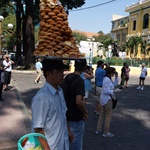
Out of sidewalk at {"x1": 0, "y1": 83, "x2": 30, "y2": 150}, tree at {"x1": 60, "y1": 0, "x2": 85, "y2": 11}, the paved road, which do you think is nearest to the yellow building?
tree at {"x1": 60, "y1": 0, "x2": 85, "y2": 11}

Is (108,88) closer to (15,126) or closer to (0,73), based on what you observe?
(15,126)

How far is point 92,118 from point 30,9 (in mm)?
18011

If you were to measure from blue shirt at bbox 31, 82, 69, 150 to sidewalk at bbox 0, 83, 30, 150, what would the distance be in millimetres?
2506

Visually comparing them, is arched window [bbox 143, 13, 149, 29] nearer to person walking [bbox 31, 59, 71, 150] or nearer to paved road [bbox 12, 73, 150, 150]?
paved road [bbox 12, 73, 150, 150]

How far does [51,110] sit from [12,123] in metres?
4.18

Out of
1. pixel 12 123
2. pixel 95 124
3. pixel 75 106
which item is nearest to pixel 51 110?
pixel 75 106

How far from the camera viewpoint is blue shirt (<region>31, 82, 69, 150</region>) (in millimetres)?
2316

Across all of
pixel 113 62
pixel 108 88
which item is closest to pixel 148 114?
pixel 108 88

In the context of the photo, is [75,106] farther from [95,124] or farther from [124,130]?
[95,124]

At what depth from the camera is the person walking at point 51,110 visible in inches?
91.3

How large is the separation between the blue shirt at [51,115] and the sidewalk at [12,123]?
2506 millimetres

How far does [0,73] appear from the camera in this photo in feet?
29.1

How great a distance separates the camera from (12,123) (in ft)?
20.4

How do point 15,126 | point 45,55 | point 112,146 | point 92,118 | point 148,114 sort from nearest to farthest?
point 45,55 < point 112,146 < point 15,126 < point 92,118 < point 148,114
